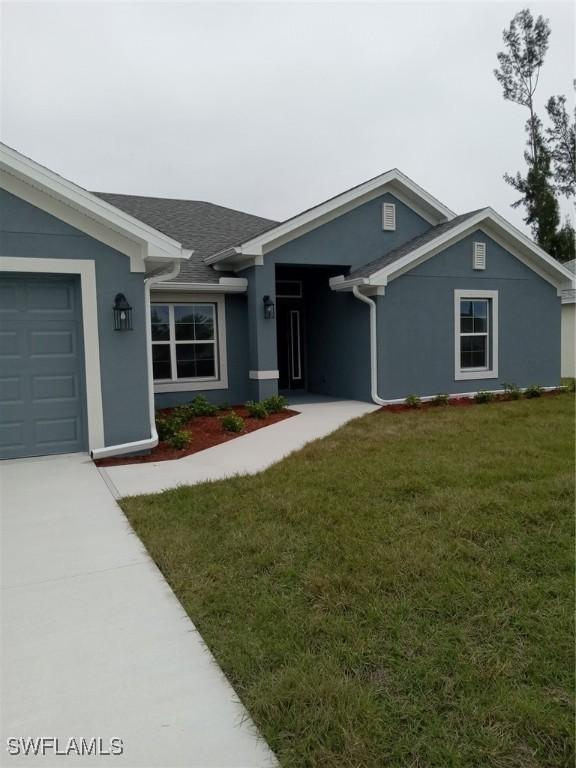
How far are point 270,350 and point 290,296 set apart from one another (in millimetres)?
3138

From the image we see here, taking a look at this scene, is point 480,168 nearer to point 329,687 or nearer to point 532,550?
point 532,550

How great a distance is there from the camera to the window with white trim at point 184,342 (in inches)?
441

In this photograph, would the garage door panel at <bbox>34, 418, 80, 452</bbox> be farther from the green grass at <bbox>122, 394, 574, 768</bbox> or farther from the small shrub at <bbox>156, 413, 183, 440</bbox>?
the green grass at <bbox>122, 394, 574, 768</bbox>

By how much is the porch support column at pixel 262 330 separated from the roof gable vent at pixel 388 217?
3.08m

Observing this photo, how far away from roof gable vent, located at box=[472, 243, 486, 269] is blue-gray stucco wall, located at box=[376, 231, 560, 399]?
0.09m

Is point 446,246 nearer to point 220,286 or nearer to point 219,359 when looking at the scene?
point 220,286

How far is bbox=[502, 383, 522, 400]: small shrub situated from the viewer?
1234 cm

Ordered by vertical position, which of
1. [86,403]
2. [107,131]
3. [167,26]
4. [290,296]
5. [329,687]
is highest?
[107,131]

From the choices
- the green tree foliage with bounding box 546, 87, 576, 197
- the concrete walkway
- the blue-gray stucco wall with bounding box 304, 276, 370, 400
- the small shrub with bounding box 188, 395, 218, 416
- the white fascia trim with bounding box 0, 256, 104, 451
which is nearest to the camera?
the concrete walkway

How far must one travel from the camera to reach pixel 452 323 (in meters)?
12.3

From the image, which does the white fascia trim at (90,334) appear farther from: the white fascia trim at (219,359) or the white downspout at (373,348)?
the white downspout at (373,348)

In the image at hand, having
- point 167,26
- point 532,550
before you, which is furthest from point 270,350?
point 532,550

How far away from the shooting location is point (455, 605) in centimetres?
327

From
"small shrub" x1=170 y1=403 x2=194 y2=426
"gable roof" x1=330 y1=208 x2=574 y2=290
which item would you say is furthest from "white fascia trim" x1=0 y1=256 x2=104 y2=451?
"gable roof" x1=330 y1=208 x2=574 y2=290
